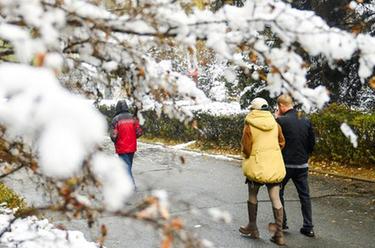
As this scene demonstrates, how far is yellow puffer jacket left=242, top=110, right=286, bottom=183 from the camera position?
559 cm

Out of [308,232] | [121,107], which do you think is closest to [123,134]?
[121,107]

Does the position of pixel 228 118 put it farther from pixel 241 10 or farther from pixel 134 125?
pixel 241 10

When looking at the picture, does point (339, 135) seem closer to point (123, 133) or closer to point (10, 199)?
point (123, 133)

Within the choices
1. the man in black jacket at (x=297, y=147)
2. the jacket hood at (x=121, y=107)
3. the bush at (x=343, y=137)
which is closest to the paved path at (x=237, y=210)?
the man in black jacket at (x=297, y=147)

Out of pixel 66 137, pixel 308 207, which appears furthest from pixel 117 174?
pixel 308 207

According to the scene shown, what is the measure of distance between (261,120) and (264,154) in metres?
0.39

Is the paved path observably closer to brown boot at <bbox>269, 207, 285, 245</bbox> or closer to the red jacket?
brown boot at <bbox>269, 207, 285, 245</bbox>

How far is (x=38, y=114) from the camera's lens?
119cm

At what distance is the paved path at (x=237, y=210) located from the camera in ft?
19.5

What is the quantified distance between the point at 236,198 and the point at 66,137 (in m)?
7.50

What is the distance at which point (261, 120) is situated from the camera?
18.4ft

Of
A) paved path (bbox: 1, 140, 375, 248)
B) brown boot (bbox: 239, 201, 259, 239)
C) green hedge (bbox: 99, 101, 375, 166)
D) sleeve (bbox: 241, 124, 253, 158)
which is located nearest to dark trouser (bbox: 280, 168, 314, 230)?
paved path (bbox: 1, 140, 375, 248)

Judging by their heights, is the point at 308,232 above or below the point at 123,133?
below

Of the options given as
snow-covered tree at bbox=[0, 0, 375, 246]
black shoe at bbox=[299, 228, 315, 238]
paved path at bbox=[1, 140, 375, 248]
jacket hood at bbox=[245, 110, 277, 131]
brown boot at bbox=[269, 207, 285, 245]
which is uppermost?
snow-covered tree at bbox=[0, 0, 375, 246]
